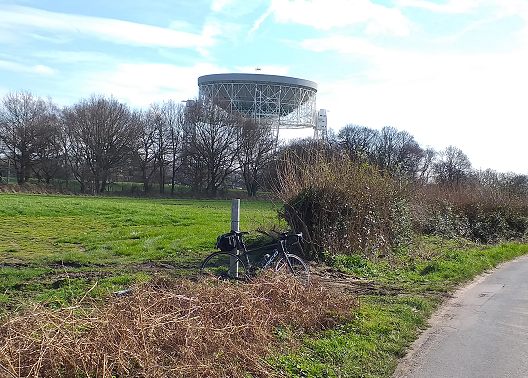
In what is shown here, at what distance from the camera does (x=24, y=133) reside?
55.1m

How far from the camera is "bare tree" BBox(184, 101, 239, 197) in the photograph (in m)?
59.2

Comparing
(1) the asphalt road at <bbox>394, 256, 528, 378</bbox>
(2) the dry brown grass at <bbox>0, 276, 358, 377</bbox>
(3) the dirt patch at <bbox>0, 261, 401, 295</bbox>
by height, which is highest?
(2) the dry brown grass at <bbox>0, 276, 358, 377</bbox>

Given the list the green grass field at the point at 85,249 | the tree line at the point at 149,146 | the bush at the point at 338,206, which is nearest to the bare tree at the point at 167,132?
the tree line at the point at 149,146

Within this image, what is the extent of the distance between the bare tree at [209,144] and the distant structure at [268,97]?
1760mm

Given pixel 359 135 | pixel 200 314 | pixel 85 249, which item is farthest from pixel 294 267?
pixel 359 135

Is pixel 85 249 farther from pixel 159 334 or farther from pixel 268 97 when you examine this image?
pixel 268 97

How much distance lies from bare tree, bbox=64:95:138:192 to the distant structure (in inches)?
383

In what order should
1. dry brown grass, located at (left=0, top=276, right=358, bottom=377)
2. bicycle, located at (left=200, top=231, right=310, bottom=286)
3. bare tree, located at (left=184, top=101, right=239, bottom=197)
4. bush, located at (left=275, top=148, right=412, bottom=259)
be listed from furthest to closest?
bare tree, located at (left=184, top=101, right=239, bottom=197) < bush, located at (left=275, top=148, right=412, bottom=259) < bicycle, located at (left=200, top=231, right=310, bottom=286) < dry brown grass, located at (left=0, top=276, right=358, bottom=377)

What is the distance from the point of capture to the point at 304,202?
12750mm

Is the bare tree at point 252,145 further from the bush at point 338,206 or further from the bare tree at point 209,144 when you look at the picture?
the bush at point 338,206

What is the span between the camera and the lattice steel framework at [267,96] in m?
54.2

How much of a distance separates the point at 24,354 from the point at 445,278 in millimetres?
9283

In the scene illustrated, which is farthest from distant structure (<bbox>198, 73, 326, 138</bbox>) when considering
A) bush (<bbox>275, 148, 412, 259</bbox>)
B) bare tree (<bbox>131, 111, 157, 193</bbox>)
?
bush (<bbox>275, 148, 412, 259</bbox>)

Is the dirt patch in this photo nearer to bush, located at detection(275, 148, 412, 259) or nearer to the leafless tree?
bush, located at detection(275, 148, 412, 259)
